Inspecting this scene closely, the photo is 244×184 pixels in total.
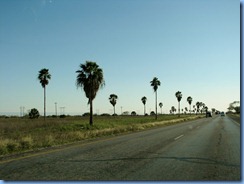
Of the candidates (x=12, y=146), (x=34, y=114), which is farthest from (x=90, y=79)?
(x=34, y=114)

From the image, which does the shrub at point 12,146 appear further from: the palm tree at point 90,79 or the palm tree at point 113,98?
the palm tree at point 113,98

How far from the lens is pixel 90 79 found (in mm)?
41156

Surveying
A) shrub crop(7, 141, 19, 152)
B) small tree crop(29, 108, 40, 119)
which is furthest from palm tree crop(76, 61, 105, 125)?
small tree crop(29, 108, 40, 119)

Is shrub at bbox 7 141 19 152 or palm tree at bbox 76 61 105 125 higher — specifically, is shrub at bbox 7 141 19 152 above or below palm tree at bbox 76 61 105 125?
below

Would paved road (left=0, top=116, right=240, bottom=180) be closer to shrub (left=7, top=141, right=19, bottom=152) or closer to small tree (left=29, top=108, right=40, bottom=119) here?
shrub (left=7, top=141, right=19, bottom=152)

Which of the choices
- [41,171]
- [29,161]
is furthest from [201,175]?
[29,161]

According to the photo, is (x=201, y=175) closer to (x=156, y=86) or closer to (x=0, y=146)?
(x=0, y=146)

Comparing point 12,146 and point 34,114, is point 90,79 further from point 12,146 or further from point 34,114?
point 34,114

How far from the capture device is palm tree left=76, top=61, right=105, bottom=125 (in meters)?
40.9

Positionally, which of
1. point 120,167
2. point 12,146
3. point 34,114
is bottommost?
point 34,114

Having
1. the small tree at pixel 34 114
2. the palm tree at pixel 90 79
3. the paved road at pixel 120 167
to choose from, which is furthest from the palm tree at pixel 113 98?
the paved road at pixel 120 167

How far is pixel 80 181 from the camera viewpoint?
7430mm

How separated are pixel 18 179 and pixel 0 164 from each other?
271cm

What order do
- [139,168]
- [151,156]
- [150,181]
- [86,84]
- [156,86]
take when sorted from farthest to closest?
[156,86]
[86,84]
[151,156]
[139,168]
[150,181]
